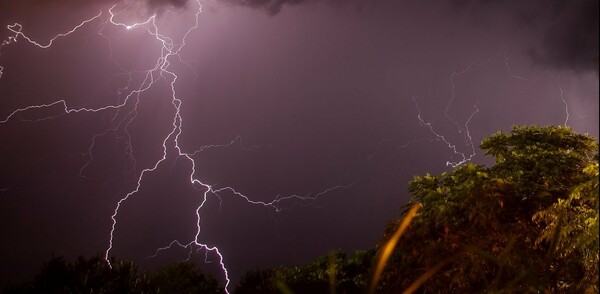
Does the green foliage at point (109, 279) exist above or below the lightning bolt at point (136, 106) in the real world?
below

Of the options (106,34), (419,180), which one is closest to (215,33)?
(106,34)

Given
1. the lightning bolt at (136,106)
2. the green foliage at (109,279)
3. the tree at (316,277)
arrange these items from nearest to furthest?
the green foliage at (109,279)
the tree at (316,277)
the lightning bolt at (136,106)

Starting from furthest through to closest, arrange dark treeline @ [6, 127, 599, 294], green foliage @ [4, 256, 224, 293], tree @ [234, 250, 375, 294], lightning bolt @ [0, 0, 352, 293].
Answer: lightning bolt @ [0, 0, 352, 293] < tree @ [234, 250, 375, 294] < green foliage @ [4, 256, 224, 293] < dark treeline @ [6, 127, 599, 294]

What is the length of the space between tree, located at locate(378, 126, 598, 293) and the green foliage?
6374 millimetres

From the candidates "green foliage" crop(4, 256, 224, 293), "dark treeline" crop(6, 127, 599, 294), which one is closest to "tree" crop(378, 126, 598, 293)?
"dark treeline" crop(6, 127, 599, 294)

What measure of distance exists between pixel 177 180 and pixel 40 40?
1315 cm

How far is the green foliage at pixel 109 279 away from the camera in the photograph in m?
8.87

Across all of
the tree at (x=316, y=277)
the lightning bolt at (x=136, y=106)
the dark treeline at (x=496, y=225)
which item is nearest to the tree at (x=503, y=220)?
the dark treeline at (x=496, y=225)

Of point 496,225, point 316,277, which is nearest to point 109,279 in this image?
point 316,277

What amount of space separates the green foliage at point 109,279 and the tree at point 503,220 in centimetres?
637

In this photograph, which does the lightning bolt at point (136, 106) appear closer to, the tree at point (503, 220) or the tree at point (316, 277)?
the tree at point (316, 277)

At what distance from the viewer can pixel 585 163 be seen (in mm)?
8172

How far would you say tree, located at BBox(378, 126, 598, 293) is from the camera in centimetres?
709

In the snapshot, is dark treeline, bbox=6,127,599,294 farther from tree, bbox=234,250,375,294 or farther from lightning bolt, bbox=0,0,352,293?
lightning bolt, bbox=0,0,352,293
